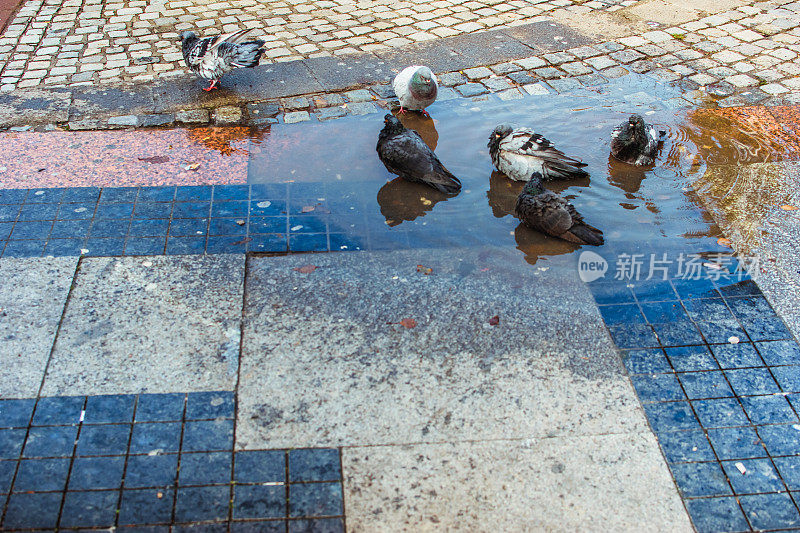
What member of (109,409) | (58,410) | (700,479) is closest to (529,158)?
(700,479)

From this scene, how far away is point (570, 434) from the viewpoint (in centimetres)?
391

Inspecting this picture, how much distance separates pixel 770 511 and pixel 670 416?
2.37 ft

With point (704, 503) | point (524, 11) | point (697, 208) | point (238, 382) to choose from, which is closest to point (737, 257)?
point (697, 208)

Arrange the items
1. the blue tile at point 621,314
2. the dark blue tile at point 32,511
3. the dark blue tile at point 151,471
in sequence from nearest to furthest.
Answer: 1. the dark blue tile at point 32,511
2. the dark blue tile at point 151,471
3. the blue tile at point 621,314

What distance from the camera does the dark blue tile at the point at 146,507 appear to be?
3400 mm

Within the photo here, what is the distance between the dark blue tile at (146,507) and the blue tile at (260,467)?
380mm

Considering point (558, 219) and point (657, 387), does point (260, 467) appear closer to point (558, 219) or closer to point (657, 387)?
point (657, 387)

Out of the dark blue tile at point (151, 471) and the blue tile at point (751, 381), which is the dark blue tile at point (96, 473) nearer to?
the dark blue tile at point (151, 471)

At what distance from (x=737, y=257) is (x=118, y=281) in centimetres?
494

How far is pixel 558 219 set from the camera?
17.7 feet

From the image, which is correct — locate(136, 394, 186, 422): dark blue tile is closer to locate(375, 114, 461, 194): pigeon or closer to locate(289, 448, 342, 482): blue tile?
locate(289, 448, 342, 482): blue tile

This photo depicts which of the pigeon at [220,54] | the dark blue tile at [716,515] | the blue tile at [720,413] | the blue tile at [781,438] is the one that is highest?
the pigeon at [220,54]

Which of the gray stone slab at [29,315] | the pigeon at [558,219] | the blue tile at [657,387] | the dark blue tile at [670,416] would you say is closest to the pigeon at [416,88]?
the pigeon at [558,219]

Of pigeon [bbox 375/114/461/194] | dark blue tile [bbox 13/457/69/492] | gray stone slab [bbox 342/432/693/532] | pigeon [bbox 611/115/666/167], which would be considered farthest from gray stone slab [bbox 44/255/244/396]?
pigeon [bbox 611/115/666/167]
